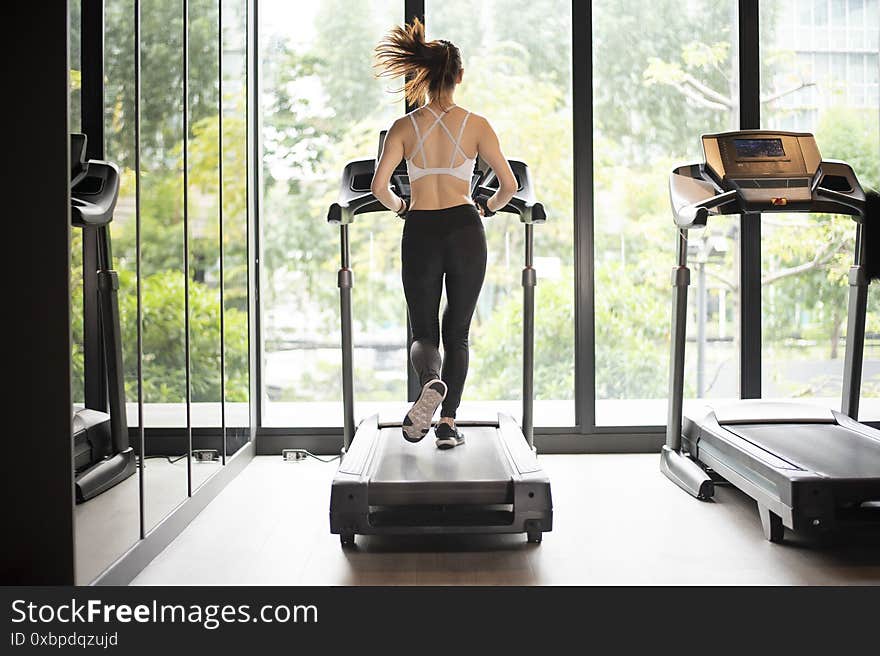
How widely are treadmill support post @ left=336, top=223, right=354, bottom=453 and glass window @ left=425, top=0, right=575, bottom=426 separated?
39.7 inches

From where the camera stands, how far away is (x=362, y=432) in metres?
4.07

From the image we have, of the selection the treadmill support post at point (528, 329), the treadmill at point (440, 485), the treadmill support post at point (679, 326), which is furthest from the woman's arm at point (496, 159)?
the treadmill support post at point (679, 326)

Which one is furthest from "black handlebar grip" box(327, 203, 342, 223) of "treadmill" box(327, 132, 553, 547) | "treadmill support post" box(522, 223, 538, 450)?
"treadmill support post" box(522, 223, 538, 450)

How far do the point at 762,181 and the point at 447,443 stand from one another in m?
1.92

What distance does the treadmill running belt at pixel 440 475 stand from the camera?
3174mm

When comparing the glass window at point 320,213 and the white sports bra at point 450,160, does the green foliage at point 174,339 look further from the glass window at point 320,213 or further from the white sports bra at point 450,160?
the white sports bra at point 450,160

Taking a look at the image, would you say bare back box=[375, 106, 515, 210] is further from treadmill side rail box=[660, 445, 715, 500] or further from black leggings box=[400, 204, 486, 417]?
treadmill side rail box=[660, 445, 715, 500]

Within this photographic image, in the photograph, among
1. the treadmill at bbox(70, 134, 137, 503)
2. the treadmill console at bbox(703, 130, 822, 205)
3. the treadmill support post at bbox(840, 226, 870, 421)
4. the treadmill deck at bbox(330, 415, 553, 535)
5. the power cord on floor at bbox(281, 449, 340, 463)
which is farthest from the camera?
the power cord on floor at bbox(281, 449, 340, 463)

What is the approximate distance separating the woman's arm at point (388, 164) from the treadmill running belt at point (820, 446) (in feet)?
6.50

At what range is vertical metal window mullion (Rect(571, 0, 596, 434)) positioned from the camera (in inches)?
196

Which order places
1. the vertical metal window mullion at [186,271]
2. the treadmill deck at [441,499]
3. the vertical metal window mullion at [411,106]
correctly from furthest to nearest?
the vertical metal window mullion at [411,106] → the vertical metal window mullion at [186,271] → the treadmill deck at [441,499]
